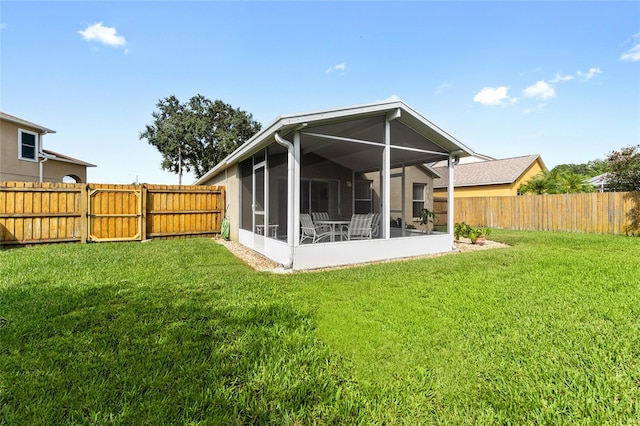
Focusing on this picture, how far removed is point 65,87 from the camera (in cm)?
1036

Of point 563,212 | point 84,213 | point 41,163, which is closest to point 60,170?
point 41,163

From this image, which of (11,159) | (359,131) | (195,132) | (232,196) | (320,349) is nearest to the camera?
(320,349)

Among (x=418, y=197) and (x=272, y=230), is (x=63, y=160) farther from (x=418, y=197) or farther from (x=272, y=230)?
(x=418, y=197)

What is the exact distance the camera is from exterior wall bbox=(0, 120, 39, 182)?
13.9m

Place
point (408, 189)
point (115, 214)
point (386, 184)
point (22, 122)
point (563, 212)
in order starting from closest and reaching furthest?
point (386, 184)
point (115, 214)
point (563, 212)
point (408, 189)
point (22, 122)

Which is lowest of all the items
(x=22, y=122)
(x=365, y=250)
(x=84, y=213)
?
(x=365, y=250)

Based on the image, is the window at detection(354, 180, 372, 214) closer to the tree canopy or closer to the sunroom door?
the sunroom door

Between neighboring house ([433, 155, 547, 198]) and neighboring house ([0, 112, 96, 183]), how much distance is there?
21.3 metres

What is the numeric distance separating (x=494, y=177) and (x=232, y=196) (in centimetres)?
1809

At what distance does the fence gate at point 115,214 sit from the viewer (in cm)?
998

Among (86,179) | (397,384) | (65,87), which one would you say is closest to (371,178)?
(397,384)

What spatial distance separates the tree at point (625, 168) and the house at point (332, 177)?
9.63 metres

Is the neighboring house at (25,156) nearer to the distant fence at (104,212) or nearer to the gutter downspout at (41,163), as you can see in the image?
the gutter downspout at (41,163)

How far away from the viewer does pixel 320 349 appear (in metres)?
2.87
